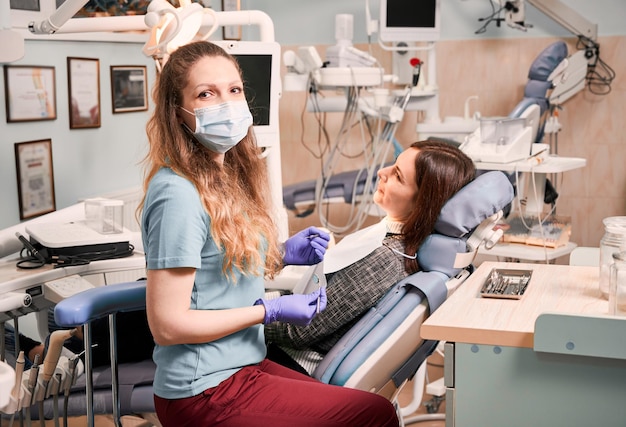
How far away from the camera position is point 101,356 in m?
2.21

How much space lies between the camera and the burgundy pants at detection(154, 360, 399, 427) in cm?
165

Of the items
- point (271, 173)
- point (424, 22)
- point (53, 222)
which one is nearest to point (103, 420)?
point (53, 222)

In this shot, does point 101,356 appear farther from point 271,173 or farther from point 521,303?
point 521,303

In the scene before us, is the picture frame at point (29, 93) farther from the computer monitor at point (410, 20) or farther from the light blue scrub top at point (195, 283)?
the computer monitor at point (410, 20)

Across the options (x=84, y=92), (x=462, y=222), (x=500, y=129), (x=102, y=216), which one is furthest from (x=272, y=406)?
(x=84, y=92)

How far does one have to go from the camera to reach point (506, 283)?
76.0 inches

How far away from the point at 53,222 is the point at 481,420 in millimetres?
1582

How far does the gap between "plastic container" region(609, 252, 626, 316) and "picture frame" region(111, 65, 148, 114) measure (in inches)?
105

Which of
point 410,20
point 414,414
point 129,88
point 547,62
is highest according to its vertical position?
point 410,20

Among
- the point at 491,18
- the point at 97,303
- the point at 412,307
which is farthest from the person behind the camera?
the point at 491,18

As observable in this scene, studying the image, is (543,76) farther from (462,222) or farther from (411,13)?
(462,222)

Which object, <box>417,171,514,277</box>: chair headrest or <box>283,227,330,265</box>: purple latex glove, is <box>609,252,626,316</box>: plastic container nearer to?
<box>417,171,514,277</box>: chair headrest

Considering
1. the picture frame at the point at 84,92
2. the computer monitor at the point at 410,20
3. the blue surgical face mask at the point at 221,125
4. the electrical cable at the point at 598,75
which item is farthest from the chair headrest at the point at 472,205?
the electrical cable at the point at 598,75

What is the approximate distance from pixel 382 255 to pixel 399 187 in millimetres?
227
